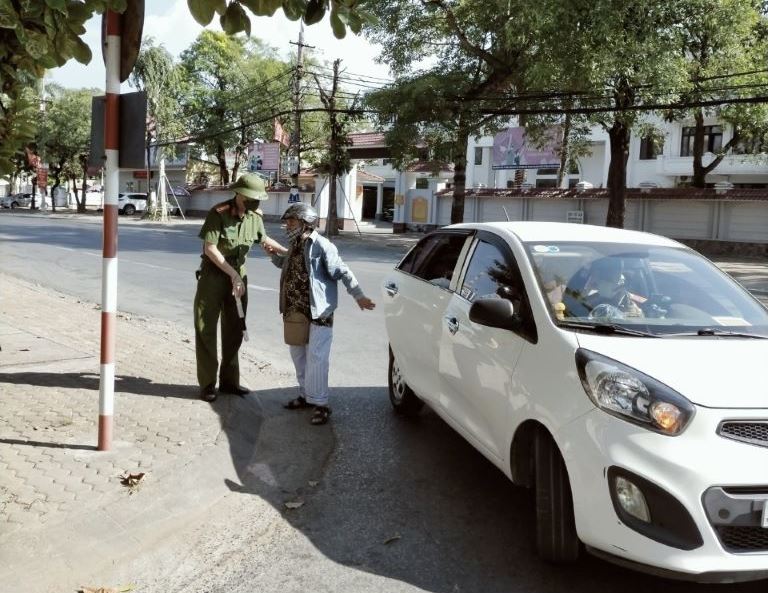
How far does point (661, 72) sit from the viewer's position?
64.0 feet

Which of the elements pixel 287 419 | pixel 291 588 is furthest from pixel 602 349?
pixel 287 419

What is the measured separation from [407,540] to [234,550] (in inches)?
34.4

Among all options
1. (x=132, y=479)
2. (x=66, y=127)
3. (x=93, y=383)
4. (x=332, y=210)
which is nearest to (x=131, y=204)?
(x=66, y=127)

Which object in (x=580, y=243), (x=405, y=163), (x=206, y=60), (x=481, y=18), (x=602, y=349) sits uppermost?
(x=206, y=60)

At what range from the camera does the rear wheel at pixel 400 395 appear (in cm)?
586

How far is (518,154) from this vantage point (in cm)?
3697

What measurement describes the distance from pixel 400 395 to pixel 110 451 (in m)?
2.23

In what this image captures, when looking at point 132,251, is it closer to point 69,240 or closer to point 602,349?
point 69,240

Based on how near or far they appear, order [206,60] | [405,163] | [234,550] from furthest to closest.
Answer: [206,60], [405,163], [234,550]

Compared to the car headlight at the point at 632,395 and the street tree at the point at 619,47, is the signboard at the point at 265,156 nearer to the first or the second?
the street tree at the point at 619,47

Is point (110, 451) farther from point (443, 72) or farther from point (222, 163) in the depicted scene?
point (222, 163)

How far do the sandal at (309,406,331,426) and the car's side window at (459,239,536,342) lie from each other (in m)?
1.72

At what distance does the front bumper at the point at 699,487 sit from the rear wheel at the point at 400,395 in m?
2.85

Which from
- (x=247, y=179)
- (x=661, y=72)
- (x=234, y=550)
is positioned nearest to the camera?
(x=234, y=550)
